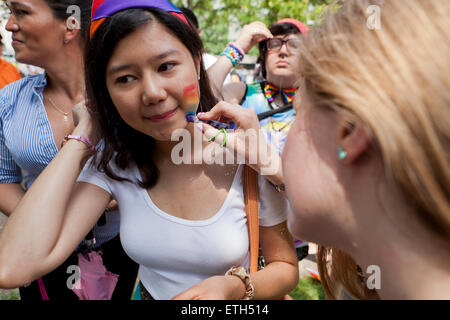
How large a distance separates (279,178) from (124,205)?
66 cm

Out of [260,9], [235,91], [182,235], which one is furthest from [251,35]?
[260,9]

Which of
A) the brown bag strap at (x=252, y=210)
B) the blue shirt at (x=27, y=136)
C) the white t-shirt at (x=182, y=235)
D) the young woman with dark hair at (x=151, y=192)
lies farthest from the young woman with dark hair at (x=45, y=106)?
the brown bag strap at (x=252, y=210)

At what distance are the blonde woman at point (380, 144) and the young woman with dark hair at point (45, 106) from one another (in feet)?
4.77

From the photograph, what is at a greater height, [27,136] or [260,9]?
[260,9]

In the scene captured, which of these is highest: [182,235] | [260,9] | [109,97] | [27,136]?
[260,9]

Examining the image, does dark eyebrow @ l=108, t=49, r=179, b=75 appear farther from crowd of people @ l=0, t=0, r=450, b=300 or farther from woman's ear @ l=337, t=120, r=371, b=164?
woman's ear @ l=337, t=120, r=371, b=164

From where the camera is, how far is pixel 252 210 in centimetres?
130

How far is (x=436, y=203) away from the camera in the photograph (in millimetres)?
549

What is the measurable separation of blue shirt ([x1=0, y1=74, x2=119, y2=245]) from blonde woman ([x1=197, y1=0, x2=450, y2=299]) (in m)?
1.44

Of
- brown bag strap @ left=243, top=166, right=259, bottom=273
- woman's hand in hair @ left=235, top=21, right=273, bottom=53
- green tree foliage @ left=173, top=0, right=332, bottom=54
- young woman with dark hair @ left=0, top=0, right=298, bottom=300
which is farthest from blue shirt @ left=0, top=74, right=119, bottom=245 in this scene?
green tree foliage @ left=173, top=0, right=332, bottom=54

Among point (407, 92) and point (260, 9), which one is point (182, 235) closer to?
point (407, 92)

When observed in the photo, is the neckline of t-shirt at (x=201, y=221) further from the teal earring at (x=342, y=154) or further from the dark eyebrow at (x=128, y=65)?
the teal earring at (x=342, y=154)

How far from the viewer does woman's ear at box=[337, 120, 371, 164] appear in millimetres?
596

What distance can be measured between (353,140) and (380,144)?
0.06 meters
